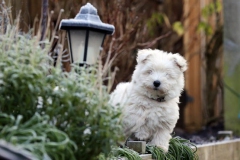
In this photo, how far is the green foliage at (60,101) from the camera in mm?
4789

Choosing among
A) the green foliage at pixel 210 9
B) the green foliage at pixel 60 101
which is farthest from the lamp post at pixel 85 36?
the green foliage at pixel 210 9

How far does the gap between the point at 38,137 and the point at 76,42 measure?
2.32m

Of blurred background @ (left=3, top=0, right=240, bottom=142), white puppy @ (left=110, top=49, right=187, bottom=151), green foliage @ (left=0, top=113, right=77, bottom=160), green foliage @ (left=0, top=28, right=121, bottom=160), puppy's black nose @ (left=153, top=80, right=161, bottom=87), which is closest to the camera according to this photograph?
green foliage @ (left=0, top=113, right=77, bottom=160)

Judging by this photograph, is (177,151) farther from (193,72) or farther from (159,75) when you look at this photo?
(193,72)

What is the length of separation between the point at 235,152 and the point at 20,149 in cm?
659

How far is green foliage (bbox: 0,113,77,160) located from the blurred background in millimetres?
3733

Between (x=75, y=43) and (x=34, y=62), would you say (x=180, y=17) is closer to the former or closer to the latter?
(x=75, y=43)

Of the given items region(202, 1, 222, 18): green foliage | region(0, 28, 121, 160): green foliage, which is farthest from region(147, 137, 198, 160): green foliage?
region(202, 1, 222, 18): green foliage

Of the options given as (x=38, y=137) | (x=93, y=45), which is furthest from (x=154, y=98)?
(x=38, y=137)

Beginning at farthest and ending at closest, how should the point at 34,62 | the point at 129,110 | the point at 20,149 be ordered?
the point at 129,110, the point at 34,62, the point at 20,149

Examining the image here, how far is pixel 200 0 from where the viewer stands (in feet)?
54.5

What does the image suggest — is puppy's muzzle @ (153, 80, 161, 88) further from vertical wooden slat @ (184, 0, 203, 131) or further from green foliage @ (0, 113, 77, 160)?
vertical wooden slat @ (184, 0, 203, 131)

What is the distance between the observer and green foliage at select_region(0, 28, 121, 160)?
4.79 m

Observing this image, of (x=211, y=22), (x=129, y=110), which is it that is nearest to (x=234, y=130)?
(x=211, y=22)
